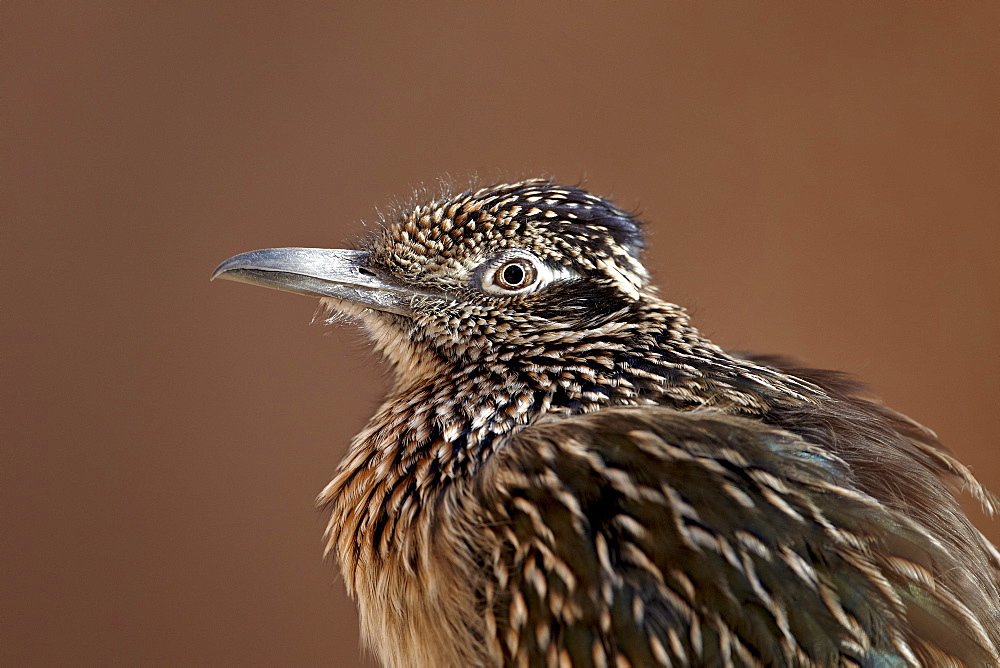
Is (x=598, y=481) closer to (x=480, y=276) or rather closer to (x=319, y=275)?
(x=480, y=276)

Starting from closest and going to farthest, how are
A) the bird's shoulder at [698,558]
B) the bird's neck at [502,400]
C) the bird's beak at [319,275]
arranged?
the bird's shoulder at [698,558]
the bird's neck at [502,400]
the bird's beak at [319,275]

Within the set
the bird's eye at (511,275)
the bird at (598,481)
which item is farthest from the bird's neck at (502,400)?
the bird's eye at (511,275)

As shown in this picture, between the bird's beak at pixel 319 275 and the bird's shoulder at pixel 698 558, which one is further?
the bird's beak at pixel 319 275

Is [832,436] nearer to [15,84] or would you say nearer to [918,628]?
[918,628]

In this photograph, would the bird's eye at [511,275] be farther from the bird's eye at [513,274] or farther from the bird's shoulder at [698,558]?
the bird's shoulder at [698,558]

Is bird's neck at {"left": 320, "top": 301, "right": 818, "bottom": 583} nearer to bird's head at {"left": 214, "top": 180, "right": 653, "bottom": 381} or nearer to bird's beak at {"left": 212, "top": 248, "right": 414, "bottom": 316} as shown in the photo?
bird's head at {"left": 214, "top": 180, "right": 653, "bottom": 381}

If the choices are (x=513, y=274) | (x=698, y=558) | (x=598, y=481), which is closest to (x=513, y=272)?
(x=513, y=274)

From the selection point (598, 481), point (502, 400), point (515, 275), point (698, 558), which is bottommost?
point (698, 558)
